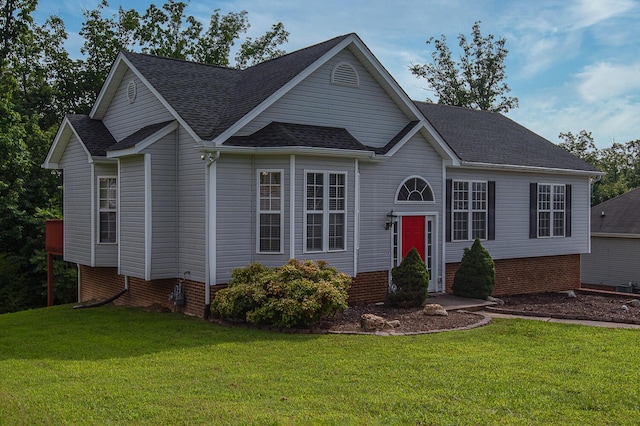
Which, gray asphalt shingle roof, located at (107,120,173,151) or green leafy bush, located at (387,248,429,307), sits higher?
gray asphalt shingle roof, located at (107,120,173,151)

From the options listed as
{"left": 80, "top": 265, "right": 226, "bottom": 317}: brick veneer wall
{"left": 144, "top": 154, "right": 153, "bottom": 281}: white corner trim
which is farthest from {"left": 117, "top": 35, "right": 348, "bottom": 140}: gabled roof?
{"left": 80, "top": 265, "right": 226, "bottom": 317}: brick veneer wall

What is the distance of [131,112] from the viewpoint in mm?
16328

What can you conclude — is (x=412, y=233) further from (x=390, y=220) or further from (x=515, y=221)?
(x=515, y=221)

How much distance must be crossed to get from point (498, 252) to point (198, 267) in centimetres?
983

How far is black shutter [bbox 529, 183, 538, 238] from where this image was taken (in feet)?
65.1

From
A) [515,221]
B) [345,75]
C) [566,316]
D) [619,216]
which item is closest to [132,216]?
[345,75]

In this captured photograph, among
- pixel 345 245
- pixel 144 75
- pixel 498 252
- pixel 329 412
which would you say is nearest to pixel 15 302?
pixel 144 75

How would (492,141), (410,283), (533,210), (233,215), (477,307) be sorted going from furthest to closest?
(492,141)
(533,210)
(477,307)
(410,283)
(233,215)

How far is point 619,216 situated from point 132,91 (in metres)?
23.8

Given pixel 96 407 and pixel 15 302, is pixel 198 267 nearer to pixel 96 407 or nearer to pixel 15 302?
pixel 96 407

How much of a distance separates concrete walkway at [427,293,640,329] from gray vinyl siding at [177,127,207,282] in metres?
5.99

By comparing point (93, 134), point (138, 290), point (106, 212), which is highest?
point (93, 134)

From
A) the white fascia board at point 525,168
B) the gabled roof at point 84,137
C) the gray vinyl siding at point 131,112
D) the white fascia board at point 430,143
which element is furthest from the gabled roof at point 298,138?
the gabled roof at point 84,137

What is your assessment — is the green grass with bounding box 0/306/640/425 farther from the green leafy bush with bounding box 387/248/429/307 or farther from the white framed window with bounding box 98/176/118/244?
the white framed window with bounding box 98/176/118/244
